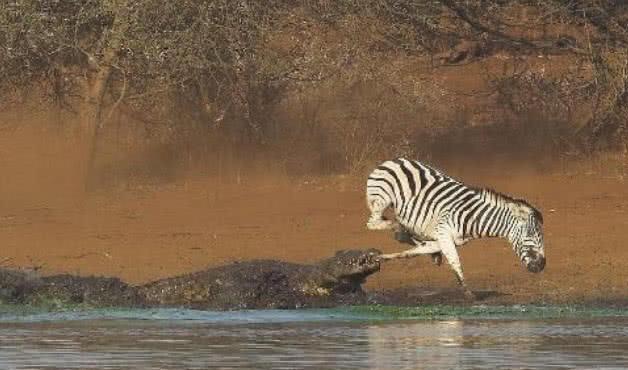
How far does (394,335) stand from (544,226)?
651 centimetres

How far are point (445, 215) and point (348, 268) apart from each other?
207 centimetres

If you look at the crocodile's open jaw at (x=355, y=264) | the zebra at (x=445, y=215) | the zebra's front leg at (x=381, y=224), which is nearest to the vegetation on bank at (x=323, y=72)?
the zebra at (x=445, y=215)

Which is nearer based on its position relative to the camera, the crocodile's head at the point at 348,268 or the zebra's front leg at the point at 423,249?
the crocodile's head at the point at 348,268

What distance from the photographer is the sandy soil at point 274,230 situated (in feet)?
66.4

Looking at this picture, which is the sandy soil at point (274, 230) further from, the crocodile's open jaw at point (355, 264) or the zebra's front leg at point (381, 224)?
the crocodile's open jaw at point (355, 264)

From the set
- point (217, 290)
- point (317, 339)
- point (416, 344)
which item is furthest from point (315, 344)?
point (217, 290)

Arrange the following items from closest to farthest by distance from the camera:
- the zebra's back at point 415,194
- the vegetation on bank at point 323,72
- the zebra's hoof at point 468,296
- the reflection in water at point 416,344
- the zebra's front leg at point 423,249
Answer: the reflection in water at point 416,344, the zebra's hoof at point 468,296, the zebra's front leg at point 423,249, the zebra's back at point 415,194, the vegetation on bank at point 323,72

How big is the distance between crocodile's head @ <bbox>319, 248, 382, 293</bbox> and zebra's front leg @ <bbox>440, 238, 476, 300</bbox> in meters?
1.27

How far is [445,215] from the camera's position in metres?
19.5

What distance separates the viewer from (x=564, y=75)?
26.5 metres

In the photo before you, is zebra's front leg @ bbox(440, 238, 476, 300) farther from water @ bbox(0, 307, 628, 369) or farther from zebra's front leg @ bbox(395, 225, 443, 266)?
water @ bbox(0, 307, 628, 369)

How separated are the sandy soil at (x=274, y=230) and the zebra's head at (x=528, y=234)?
1.02 feet

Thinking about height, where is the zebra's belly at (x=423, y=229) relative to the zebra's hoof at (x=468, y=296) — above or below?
above

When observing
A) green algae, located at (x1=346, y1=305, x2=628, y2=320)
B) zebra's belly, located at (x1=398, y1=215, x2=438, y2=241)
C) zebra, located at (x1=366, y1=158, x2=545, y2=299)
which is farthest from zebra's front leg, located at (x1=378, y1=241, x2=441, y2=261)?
green algae, located at (x1=346, y1=305, x2=628, y2=320)
